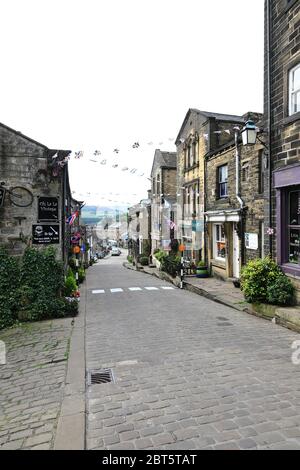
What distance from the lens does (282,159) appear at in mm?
8891

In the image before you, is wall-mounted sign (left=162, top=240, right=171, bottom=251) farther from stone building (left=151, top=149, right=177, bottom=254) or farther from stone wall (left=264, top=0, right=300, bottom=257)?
stone wall (left=264, top=0, right=300, bottom=257)

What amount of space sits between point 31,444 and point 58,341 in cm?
377

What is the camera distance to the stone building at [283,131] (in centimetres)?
838

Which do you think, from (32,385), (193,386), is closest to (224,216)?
(193,386)

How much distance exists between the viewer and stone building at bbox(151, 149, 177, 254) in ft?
90.5

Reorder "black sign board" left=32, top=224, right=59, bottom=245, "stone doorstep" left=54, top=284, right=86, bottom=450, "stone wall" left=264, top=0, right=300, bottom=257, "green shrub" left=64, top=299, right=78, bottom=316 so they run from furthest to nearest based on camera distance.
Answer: "green shrub" left=64, top=299, right=78, bottom=316 < "black sign board" left=32, top=224, right=59, bottom=245 < "stone wall" left=264, top=0, right=300, bottom=257 < "stone doorstep" left=54, top=284, right=86, bottom=450

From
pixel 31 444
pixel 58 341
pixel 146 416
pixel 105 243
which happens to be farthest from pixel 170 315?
pixel 105 243

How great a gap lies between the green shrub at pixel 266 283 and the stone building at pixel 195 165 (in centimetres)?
935

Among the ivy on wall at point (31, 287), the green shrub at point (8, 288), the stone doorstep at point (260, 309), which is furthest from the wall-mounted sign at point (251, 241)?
the green shrub at point (8, 288)

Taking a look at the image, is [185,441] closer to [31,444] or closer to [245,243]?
[31,444]

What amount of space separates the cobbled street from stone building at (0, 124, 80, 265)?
3.16 meters

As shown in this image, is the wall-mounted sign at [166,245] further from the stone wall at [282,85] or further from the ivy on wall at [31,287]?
the ivy on wall at [31,287]

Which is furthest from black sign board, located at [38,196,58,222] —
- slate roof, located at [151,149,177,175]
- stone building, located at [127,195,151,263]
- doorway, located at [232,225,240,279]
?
stone building, located at [127,195,151,263]

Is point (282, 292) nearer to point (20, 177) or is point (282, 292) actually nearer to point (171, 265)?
point (20, 177)
